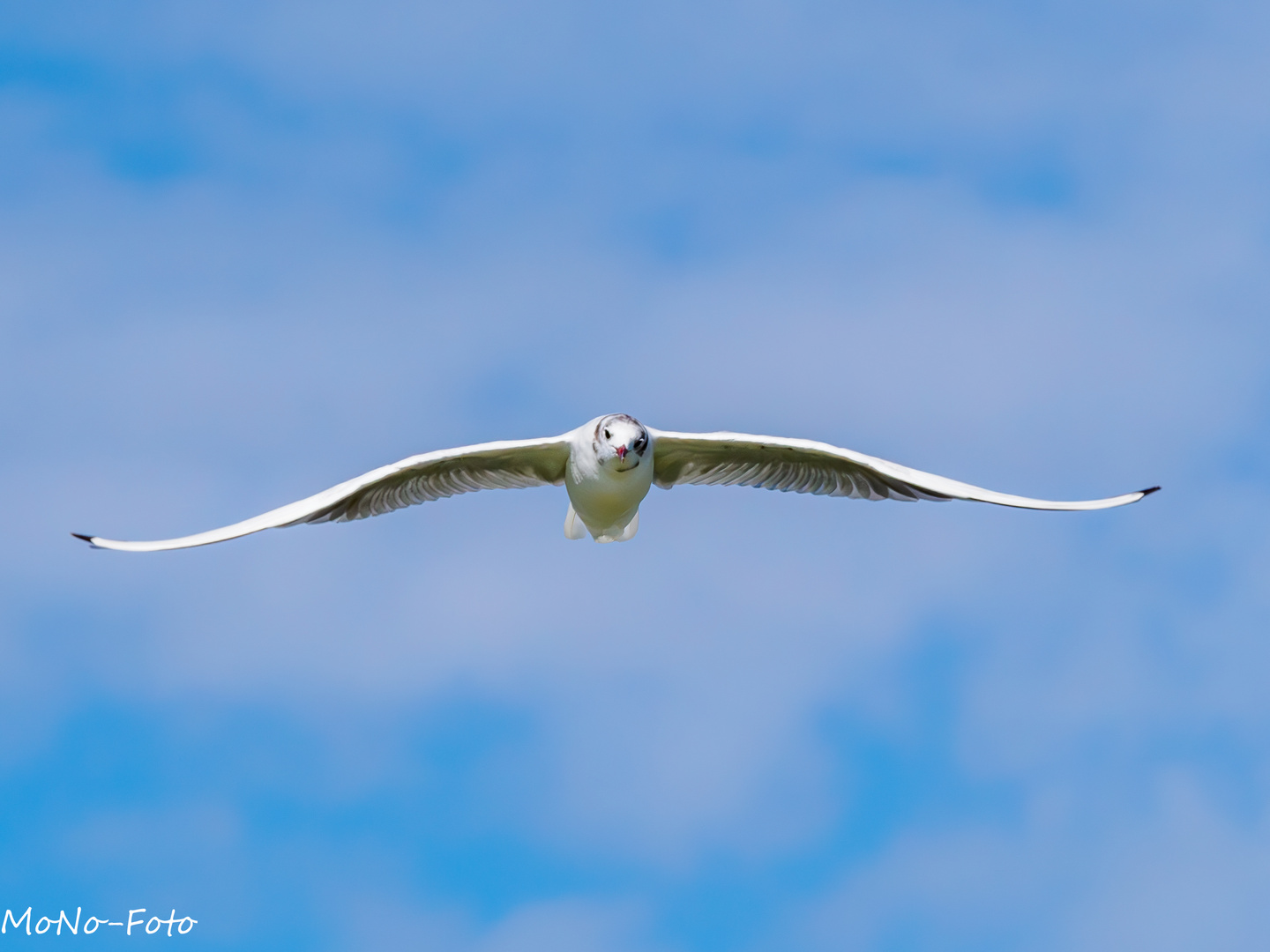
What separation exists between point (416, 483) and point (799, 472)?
4.18 meters

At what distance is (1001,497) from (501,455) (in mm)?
5236

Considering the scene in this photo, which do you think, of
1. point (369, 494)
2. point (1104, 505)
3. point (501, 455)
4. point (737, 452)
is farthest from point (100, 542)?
point (1104, 505)

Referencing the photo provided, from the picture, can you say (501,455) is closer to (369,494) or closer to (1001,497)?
(369,494)

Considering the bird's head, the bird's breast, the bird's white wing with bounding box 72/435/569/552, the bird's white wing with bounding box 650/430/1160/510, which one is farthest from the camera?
the bird's white wing with bounding box 650/430/1160/510

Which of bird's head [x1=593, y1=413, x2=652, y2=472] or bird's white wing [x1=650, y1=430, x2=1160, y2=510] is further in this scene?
bird's white wing [x1=650, y1=430, x2=1160, y2=510]

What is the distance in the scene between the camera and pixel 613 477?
16297 mm

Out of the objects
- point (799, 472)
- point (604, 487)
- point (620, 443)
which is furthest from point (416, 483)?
point (799, 472)

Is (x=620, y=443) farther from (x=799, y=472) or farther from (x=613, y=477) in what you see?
(x=799, y=472)

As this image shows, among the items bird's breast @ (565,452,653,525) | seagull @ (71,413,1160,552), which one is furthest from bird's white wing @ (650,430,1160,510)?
bird's breast @ (565,452,653,525)

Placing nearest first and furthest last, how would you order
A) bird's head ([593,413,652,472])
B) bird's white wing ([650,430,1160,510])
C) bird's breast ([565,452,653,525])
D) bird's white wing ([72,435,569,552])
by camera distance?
bird's white wing ([72,435,569,552]) → bird's head ([593,413,652,472]) → bird's breast ([565,452,653,525]) → bird's white wing ([650,430,1160,510])

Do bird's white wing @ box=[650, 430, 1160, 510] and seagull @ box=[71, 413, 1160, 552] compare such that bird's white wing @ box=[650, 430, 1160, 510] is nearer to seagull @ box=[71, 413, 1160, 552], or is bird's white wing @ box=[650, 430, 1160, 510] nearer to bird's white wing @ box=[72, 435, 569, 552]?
seagull @ box=[71, 413, 1160, 552]

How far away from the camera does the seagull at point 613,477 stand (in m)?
16.0

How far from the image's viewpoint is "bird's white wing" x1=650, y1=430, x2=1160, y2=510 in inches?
657

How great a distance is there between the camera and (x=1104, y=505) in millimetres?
16484
